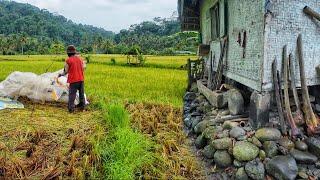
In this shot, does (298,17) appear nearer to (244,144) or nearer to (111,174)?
(244,144)

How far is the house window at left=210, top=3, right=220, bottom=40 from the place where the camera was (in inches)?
384

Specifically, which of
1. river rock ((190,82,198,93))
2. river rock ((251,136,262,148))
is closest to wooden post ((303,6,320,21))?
river rock ((251,136,262,148))

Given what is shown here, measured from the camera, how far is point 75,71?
8.12 meters

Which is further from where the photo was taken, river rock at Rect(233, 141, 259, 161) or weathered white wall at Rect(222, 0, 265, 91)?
weathered white wall at Rect(222, 0, 265, 91)

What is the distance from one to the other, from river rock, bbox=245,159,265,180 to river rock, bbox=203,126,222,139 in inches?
43.8

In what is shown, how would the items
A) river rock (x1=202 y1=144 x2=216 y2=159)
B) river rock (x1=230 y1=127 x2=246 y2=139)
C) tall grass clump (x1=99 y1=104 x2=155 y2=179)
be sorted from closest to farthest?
tall grass clump (x1=99 y1=104 x2=155 y2=179)
river rock (x1=230 y1=127 x2=246 y2=139)
river rock (x1=202 y1=144 x2=216 y2=159)

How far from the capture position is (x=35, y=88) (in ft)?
29.2

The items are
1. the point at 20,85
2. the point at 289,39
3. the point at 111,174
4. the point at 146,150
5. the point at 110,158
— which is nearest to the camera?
the point at 111,174

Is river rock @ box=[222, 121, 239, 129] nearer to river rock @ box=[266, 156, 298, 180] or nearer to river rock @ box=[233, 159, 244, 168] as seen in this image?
river rock @ box=[233, 159, 244, 168]

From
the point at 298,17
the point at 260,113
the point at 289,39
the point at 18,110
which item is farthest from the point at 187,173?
the point at 18,110

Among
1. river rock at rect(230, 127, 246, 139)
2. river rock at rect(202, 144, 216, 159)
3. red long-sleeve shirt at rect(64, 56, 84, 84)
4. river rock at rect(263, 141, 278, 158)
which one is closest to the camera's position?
river rock at rect(263, 141, 278, 158)

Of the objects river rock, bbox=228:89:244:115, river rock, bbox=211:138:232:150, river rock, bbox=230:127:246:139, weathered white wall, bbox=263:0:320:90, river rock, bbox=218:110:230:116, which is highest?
weathered white wall, bbox=263:0:320:90

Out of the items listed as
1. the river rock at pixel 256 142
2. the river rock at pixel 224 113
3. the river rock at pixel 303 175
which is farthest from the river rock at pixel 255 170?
the river rock at pixel 224 113

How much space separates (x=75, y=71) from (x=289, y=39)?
4391 millimetres
